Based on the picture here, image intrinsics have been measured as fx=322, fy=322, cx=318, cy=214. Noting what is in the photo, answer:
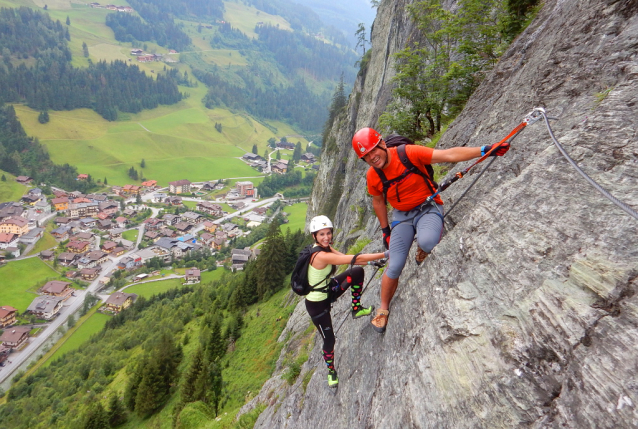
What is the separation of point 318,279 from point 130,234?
374 feet

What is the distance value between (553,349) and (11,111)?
677 feet

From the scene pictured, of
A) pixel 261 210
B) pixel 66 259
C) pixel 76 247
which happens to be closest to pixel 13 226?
pixel 76 247

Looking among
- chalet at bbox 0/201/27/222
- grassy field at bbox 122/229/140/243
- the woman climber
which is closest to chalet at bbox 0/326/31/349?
grassy field at bbox 122/229/140/243

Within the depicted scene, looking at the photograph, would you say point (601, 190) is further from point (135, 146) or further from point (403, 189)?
point (135, 146)

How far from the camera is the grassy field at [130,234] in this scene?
101m

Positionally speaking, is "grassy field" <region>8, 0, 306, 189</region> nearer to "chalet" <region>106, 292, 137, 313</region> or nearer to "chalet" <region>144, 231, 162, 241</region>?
"chalet" <region>144, 231, 162, 241</region>

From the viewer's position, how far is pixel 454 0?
1858cm

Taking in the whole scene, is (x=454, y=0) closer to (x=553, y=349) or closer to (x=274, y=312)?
(x=553, y=349)

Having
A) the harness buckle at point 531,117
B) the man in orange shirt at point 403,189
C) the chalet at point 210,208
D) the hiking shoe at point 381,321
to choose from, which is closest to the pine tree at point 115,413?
the hiking shoe at point 381,321

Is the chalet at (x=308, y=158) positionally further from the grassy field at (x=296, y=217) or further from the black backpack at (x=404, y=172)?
the black backpack at (x=404, y=172)

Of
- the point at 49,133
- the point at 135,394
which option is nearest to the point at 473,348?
the point at 135,394

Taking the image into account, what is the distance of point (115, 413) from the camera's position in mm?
28109

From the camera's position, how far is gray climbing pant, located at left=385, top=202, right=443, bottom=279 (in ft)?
18.3

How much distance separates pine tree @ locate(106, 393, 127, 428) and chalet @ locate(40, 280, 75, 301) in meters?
55.4
